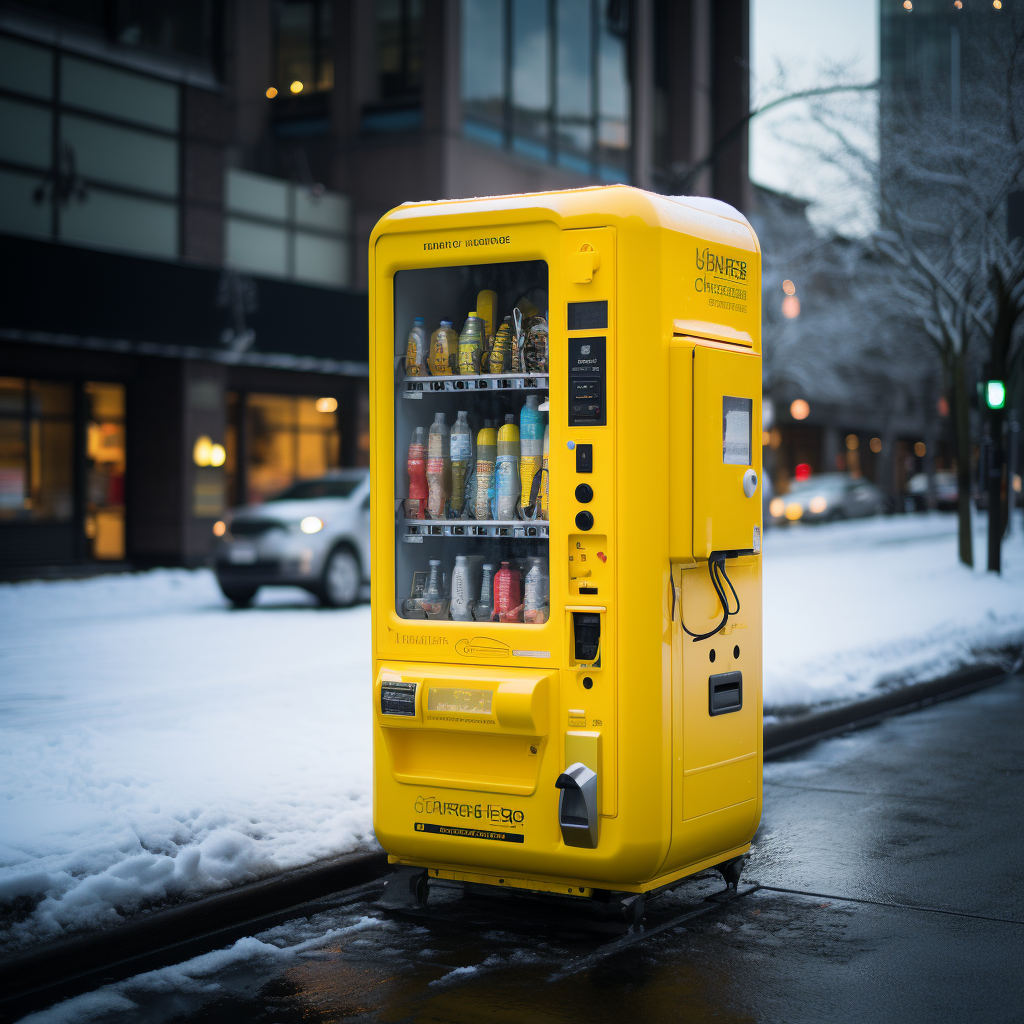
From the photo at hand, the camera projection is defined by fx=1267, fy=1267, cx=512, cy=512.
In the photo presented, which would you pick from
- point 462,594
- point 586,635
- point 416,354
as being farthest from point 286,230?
point 586,635

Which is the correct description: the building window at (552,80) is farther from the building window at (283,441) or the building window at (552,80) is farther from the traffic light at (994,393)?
the traffic light at (994,393)

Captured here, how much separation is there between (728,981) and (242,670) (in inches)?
296

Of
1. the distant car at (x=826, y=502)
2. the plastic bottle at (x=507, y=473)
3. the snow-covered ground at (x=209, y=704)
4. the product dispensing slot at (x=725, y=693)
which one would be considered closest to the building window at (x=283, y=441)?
the snow-covered ground at (x=209, y=704)

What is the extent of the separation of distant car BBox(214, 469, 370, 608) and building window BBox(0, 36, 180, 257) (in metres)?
8.15

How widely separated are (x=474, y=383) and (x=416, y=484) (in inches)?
22.5

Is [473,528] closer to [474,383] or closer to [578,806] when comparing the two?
[474,383]

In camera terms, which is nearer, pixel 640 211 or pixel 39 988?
pixel 39 988

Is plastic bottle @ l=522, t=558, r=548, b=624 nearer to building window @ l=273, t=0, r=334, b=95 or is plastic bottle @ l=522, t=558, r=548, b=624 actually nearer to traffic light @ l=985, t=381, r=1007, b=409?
traffic light @ l=985, t=381, r=1007, b=409

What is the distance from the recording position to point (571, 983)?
4574 millimetres

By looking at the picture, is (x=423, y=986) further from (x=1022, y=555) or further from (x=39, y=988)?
(x=1022, y=555)

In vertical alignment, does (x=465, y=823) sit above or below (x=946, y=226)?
below

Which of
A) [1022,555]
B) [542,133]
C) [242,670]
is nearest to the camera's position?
[242,670]

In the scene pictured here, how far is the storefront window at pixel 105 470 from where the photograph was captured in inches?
934

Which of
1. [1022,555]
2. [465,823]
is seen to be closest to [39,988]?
[465,823]
